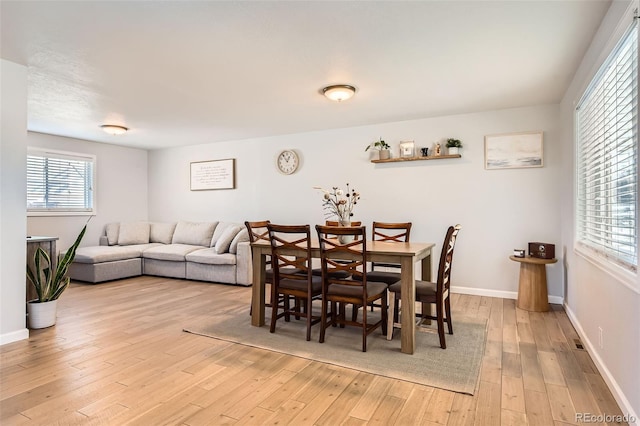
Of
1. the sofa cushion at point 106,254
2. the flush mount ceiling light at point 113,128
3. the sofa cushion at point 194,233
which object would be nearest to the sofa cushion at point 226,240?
the sofa cushion at point 194,233

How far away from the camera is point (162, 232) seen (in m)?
6.77

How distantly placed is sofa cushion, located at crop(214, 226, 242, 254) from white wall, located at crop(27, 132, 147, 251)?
8.57 ft

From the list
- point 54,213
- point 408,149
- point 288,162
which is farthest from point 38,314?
point 408,149

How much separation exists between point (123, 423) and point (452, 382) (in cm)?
190

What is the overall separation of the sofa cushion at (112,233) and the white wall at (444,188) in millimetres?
2441

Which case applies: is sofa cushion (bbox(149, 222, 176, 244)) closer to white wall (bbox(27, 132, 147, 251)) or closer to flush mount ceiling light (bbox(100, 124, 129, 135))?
white wall (bbox(27, 132, 147, 251))

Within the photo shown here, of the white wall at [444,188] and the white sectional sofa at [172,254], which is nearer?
the white wall at [444,188]

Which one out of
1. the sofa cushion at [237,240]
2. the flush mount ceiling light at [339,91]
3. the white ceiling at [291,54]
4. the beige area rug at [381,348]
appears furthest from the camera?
the sofa cushion at [237,240]

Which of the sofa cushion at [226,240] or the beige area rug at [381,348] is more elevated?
the sofa cushion at [226,240]

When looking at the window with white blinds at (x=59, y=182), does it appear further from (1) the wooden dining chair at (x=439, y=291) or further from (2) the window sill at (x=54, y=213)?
(1) the wooden dining chair at (x=439, y=291)

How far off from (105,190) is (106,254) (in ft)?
5.70

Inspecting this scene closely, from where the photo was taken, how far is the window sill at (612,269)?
1871 millimetres

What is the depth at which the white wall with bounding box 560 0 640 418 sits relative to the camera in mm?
1876

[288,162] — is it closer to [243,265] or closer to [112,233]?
[243,265]
